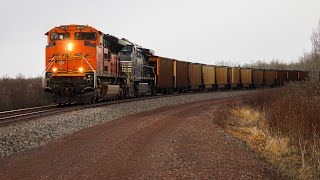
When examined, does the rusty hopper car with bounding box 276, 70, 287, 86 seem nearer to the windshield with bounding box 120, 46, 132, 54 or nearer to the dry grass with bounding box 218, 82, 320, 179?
the windshield with bounding box 120, 46, 132, 54

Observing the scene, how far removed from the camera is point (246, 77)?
153 feet

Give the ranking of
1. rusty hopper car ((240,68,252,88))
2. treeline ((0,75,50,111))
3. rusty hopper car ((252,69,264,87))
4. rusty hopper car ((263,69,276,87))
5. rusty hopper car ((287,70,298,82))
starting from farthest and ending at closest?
rusty hopper car ((287,70,298,82)) < rusty hopper car ((263,69,276,87)) < rusty hopper car ((252,69,264,87)) < rusty hopper car ((240,68,252,88)) < treeline ((0,75,50,111))

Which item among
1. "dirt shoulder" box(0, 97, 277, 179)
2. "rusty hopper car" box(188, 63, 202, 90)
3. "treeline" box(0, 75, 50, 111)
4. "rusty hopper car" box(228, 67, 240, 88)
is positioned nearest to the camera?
"dirt shoulder" box(0, 97, 277, 179)

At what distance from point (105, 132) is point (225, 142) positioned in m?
3.35

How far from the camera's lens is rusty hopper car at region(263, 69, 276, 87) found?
49.5m

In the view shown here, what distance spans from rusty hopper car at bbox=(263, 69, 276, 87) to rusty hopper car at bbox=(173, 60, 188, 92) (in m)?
18.8

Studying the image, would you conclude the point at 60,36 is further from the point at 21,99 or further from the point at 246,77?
the point at 246,77

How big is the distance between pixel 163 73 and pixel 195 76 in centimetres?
795

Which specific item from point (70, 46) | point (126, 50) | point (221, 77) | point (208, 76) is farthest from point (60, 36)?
point (221, 77)

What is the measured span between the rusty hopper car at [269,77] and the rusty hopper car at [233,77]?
6.15 metres

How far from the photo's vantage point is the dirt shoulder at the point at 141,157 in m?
5.66

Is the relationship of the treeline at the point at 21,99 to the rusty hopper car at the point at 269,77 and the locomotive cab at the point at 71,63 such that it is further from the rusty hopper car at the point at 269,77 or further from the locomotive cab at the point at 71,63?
the rusty hopper car at the point at 269,77

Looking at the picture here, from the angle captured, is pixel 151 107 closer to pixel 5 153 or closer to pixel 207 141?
pixel 207 141

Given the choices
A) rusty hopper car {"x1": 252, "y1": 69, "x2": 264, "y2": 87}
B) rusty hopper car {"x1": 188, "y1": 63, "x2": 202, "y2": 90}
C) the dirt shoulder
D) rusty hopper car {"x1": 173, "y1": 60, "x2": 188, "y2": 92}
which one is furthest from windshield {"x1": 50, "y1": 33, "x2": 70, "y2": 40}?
rusty hopper car {"x1": 252, "y1": 69, "x2": 264, "y2": 87}
